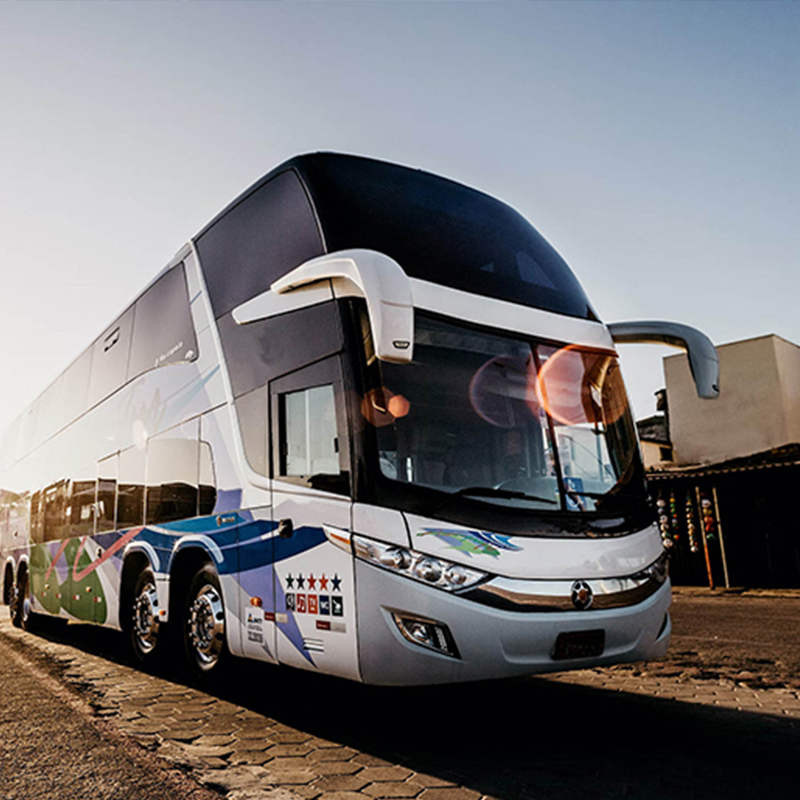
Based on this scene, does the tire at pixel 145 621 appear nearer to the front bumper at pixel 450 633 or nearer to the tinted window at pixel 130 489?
the tinted window at pixel 130 489

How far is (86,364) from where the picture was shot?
1122cm

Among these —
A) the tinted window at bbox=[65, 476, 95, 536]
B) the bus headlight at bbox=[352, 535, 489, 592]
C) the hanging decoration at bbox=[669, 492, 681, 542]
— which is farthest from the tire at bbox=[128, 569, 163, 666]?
the hanging decoration at bbox=[669, 492, 681, 542]

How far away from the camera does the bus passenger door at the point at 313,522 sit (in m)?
4.88

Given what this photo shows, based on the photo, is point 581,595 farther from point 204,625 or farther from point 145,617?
point 145,617

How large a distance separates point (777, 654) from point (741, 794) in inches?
198

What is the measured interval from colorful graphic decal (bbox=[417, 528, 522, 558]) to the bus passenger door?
610 mm

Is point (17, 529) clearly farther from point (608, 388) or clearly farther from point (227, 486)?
point (608, 388)

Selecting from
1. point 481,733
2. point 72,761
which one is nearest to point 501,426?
point 481,733

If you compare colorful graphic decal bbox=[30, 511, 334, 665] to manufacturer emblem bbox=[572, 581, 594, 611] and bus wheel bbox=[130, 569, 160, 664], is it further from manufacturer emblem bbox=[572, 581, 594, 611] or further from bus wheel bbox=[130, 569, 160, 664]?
manufacturer emblem bbox=[572, 581, 594, 611]

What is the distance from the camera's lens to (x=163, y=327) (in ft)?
26.7

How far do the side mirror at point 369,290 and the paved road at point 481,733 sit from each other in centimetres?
236

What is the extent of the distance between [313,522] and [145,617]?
151 inches

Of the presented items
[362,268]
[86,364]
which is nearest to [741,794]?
[362,268]

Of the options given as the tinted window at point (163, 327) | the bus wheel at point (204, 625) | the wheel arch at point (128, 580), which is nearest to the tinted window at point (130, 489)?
the wheel arch at point (128, 580)
